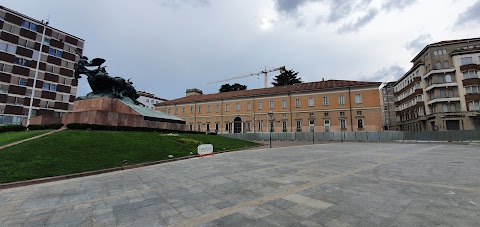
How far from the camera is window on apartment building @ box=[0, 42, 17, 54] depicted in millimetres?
43013

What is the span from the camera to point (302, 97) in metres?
50.6

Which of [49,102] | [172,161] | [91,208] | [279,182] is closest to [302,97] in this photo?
[172,161]

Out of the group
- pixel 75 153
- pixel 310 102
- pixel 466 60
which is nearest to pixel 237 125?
pixel 310 102

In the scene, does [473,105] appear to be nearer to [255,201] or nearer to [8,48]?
[255,201]

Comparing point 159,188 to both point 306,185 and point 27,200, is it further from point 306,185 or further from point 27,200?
point 306,185

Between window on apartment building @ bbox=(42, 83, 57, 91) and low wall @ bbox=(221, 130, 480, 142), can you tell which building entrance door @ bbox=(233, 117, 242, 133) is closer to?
low wall @ bbox=(221, 130, 480, 142)

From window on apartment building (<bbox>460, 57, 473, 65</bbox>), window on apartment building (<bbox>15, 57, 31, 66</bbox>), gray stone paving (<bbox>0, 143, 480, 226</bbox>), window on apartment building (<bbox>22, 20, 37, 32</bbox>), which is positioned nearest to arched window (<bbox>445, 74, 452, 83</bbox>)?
window on apartment building (<bbox>460, 57, 473, 65</bbox>)

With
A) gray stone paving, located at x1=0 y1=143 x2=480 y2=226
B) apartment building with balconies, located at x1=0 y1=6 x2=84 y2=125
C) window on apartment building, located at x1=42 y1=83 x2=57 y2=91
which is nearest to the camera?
gray stone paving, located at x1=0 y1=143 x2=480 y2=226

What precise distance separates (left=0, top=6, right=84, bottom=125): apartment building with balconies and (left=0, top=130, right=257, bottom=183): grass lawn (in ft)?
123

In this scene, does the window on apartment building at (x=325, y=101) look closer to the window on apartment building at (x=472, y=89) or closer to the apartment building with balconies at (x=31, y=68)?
the window on apartment building at (x=472, y=89)

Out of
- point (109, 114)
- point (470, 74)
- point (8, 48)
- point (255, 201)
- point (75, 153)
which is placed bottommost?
point (255, 201)

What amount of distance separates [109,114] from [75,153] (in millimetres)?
8803

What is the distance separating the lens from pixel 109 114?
19.6m

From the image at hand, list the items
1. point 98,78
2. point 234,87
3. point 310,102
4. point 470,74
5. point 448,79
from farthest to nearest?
point 234,87, point 310,102, point 448,79, point 470,74, point 98,78
